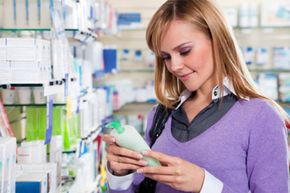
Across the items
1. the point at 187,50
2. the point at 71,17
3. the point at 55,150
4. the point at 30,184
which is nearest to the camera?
the point at 187,50

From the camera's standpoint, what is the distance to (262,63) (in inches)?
233

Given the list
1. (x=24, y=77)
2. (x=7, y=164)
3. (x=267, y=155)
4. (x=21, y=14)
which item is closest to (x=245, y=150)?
(x=267, y=155)

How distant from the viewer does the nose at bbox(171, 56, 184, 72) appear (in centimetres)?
180

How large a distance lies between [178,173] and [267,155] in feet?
1.15

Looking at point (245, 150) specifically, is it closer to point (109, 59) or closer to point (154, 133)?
point (154, 133)

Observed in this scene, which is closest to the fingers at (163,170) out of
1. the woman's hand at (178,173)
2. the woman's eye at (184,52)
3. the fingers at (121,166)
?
the woman's hand at (178,173)

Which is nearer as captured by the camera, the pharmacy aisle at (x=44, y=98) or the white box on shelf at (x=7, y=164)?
the white box on shelf at (x=7, y=164)

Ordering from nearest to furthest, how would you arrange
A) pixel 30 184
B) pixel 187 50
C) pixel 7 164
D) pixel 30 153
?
pixel 7 164 → pixel 187 50 → pixel 30 184 → pixel 30 153

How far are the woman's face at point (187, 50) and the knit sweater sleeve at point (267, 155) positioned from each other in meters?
0.28

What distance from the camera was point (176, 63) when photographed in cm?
180

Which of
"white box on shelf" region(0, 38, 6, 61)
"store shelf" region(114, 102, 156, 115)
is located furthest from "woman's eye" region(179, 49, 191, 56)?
"store shelf" region(114, 102, 156, 115)

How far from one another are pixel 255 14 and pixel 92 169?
291cm

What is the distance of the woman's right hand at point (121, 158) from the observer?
1690 millimetres

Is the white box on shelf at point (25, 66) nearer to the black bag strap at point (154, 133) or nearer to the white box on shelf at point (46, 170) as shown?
the white box on shelf at point (46, 170)
